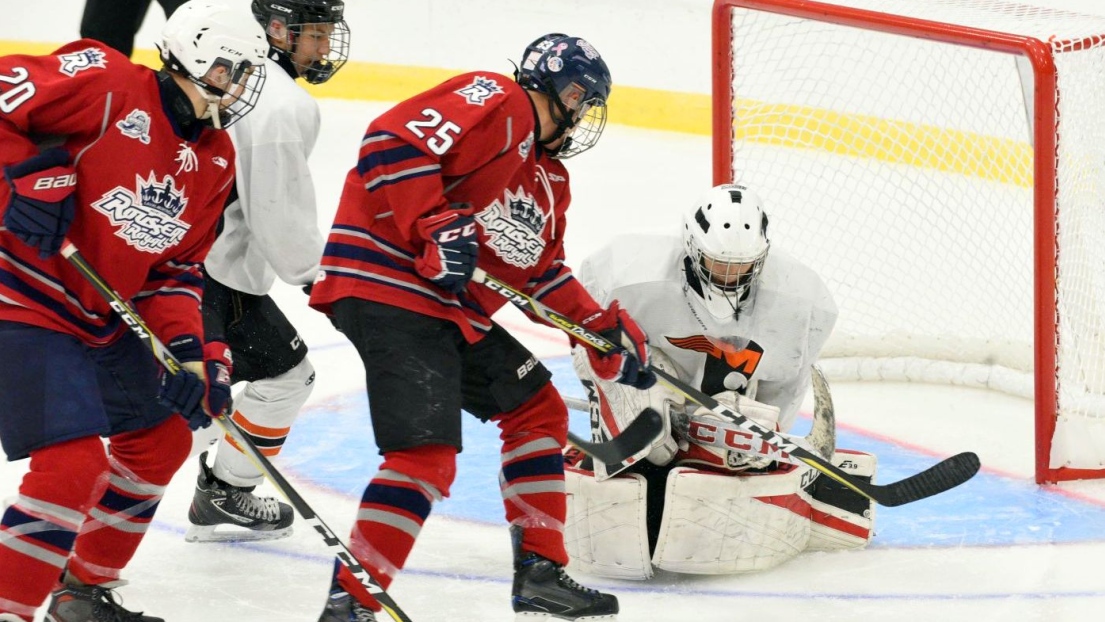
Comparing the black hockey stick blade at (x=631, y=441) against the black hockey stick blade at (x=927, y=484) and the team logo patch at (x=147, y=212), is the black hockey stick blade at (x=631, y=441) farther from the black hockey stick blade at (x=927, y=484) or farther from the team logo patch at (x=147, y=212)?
the team logo patch at (x=147, y=212)

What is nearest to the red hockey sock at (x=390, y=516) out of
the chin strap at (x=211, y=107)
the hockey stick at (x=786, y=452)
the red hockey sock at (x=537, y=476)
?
the red hockey sock at (x=537, y=476)

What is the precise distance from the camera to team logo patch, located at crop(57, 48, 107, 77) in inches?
89.5

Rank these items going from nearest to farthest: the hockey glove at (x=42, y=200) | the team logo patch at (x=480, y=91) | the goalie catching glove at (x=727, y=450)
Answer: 1. the hockey glove at (x=42, y=200)
2. the team logo patch at (x=480, y=91)
3. the goalie catching glove at (x=727, y=450)

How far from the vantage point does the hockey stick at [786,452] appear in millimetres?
2729

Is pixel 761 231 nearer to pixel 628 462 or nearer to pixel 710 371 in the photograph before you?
pixel 710 371

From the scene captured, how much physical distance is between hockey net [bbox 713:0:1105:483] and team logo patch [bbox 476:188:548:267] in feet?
4.30

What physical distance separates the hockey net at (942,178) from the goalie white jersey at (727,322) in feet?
2.22

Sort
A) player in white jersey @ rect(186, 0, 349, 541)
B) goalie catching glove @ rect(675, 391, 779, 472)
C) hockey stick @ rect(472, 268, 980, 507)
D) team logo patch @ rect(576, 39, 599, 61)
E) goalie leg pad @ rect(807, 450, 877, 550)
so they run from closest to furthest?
team logo patch @ rect(576, 39, 599, 61) < hockey stick @ rect(472, 268, 980, 507) < player in white jersey @ rect(186, 0, 349, 541) < goalie catching glove @ rect(675, 391, 779, 472) < goalie leg pad @ rect(807, 450, 877, 550)

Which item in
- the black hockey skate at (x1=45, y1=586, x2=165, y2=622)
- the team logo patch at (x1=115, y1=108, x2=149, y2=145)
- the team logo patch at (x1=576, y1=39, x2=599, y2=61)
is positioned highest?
the team logo patch at (x1=576, y1=39, x2=599, y2=61)

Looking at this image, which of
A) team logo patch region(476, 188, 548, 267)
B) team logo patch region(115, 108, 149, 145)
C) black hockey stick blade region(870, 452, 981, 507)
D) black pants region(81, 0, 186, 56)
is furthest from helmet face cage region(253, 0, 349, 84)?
black hockey stick blade region(870, 452, 981, 507)

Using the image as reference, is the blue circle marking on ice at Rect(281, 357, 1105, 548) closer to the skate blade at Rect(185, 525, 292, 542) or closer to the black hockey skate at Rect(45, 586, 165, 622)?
the skate blade at Rect(185, 525, 292, 542)

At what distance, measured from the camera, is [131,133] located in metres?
2.31

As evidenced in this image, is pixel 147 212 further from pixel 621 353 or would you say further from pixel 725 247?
pixel 725 247

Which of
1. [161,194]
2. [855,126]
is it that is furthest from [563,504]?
[855,126]
